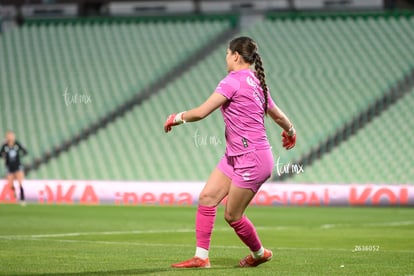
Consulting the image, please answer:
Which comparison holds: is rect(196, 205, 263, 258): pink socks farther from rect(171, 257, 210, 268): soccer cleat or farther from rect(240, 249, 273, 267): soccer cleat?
rect(240, 249, 273, 267): soccer cleat

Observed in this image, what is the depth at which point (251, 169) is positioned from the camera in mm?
9781

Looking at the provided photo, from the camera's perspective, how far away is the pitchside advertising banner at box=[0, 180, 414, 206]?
2625 centimetres

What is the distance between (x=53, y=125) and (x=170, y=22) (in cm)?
688

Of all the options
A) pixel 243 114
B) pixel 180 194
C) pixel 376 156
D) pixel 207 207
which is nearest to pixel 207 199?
pixel 207 207

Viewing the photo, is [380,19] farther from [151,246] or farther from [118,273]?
[118,273]

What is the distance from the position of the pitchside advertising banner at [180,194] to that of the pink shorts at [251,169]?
1691cm

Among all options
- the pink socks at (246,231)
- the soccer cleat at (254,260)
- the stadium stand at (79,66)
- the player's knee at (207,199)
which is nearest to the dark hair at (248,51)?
the player's knee at (207,199)

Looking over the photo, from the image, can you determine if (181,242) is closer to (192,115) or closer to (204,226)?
(204,226)

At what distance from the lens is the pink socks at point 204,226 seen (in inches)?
393

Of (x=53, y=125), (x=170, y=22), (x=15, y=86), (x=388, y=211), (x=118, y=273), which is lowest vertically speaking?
(x=118, y=273)

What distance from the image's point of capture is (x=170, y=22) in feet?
122

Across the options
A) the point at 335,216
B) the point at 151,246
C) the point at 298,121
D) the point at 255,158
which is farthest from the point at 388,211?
the point at 255,158

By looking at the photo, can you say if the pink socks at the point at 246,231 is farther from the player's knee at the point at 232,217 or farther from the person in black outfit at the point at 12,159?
the person in black outfit at the point at 12,159

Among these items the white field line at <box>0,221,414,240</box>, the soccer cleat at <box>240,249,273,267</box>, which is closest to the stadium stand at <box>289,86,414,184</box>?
the white field line at <box>0,221,414,240</box>
